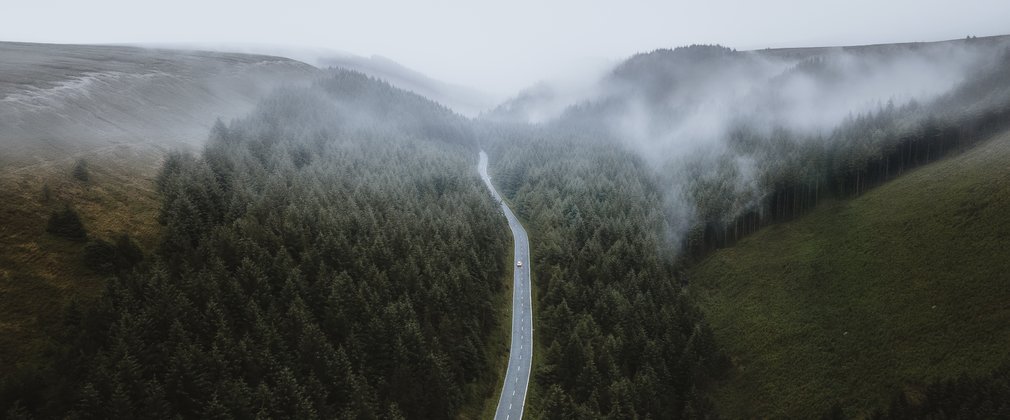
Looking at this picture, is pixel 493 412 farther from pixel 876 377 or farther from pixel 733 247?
pixel 733 247

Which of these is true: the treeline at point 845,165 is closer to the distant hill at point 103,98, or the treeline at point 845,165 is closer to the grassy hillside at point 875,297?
the grassy hillside at point 875,297

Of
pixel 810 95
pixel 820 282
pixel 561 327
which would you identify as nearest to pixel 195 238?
pixel 561 327

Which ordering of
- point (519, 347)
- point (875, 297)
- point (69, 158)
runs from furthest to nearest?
point (875, 297) → point (519, 347) → point (69, 158)

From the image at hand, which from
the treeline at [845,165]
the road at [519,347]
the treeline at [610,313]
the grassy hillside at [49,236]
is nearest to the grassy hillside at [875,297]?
the treeline at [845,165]

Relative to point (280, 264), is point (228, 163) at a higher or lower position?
higher

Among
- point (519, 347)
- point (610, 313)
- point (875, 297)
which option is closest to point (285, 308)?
point (519, 347)

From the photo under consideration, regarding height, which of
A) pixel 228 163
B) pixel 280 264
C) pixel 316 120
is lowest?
pixel 280 264

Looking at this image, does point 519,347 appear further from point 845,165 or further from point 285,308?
point 845,165
